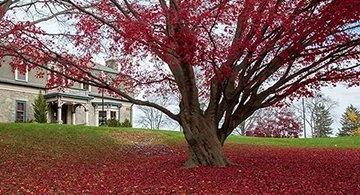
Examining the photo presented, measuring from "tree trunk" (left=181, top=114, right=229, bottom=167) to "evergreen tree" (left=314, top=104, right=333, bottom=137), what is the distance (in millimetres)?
62004

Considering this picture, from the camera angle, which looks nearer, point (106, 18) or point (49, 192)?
point (49, 192)

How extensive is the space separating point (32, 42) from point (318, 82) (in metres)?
7.81

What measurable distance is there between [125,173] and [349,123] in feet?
218

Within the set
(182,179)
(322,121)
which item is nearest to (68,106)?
(182,179)

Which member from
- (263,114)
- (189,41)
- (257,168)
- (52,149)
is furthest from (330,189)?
(263,114)

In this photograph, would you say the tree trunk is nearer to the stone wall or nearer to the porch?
the stone wall

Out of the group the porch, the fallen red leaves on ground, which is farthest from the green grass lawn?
the porch

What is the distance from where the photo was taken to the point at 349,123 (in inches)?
2847

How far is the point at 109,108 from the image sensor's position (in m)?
42.9

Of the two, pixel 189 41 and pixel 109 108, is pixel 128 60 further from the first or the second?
pixel 109 108

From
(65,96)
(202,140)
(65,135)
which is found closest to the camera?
(202,140)

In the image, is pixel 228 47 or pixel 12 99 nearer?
pixel 228 47

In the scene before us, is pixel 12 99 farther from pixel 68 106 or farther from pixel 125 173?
pixel 125 173

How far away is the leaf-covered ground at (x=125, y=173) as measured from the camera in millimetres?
9016
